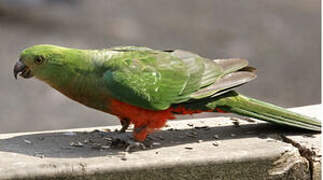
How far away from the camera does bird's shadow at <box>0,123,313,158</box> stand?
169 inches

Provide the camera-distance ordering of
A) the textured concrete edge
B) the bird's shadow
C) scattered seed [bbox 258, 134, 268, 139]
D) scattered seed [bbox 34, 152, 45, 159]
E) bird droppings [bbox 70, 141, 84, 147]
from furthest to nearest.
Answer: scattered seed [bbox 258, 134, 268, 139], bird droppings [bbox 70, 141, 84, 147], the bird's shadow, scattered seed [bbox 34, 152, 45, 159], the textured concrete edge

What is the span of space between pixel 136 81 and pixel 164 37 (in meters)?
7.28

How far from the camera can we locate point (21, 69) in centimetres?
431

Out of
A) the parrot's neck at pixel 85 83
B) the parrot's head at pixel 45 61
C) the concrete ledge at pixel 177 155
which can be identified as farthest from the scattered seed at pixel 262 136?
the parrot's head at pixel 45 61

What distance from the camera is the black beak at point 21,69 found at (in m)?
4.30

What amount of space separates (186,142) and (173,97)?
1.27ft

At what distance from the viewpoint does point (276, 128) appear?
189 inches

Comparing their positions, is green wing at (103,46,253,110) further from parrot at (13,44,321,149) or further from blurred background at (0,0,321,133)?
blurred background at (0,0,321,133)

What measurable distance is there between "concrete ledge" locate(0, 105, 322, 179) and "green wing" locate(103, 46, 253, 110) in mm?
356

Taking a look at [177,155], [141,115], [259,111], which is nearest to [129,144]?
[141,115]

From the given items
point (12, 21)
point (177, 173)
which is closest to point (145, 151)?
point (177, 173)

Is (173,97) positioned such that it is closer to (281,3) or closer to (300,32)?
(300,32)

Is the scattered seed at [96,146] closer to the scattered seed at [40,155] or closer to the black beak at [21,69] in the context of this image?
the scattered seed at [40,155]

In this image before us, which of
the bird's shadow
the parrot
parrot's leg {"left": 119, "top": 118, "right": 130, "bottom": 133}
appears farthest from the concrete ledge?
the parrot
